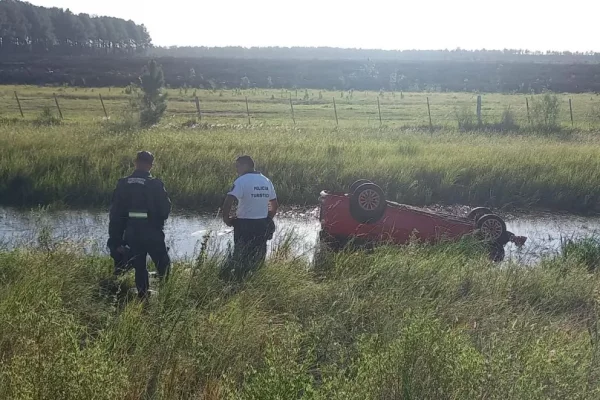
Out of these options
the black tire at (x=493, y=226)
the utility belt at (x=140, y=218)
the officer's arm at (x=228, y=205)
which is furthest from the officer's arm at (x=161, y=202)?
the black tire at (x=493, y=226)

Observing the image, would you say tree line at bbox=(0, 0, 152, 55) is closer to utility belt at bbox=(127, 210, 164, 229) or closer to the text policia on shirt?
the text policia on shirt

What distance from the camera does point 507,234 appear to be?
9539mm

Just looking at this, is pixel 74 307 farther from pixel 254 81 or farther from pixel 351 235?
pixel 254 81

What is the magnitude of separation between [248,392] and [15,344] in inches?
72.2

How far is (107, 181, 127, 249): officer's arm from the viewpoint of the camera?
6410mm

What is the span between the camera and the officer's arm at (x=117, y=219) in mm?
6410

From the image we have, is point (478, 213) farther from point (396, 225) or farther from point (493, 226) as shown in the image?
point (396, 225)

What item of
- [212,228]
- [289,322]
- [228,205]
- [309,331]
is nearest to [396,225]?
[228,205]

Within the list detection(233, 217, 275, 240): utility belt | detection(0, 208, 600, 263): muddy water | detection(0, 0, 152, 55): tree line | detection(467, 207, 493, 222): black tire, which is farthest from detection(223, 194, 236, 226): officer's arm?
detection(0, 0, 152, 55): tree line

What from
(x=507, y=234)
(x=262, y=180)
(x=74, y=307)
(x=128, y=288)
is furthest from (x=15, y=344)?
(x=507, y=234)

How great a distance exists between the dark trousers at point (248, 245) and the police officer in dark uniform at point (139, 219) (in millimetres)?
708

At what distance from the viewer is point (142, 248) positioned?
6410mm

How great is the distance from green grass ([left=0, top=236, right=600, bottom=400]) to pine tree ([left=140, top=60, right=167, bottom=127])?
18.1 meters

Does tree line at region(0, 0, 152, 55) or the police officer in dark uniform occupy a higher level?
tree line at region(0, 0, 152, 55)
